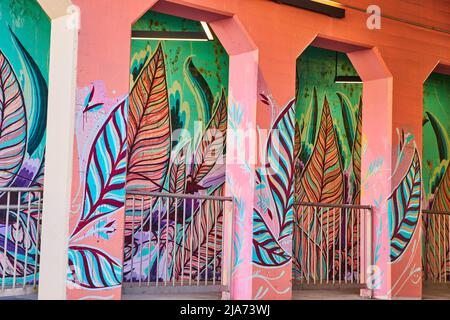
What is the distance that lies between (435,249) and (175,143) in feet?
14.5

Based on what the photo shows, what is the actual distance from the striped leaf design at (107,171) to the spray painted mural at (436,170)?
18.7 ft

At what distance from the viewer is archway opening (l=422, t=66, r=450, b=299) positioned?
10852mm

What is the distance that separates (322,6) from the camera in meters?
8.32

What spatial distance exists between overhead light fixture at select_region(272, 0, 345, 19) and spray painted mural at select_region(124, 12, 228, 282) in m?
1.69

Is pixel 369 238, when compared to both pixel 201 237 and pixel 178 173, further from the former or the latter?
pixel 178 173

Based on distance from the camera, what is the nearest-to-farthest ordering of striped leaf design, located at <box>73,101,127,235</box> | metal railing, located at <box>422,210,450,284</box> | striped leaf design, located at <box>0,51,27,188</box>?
1. striped leaf design, located at <box>73,101,127,235</box>
2. striped leaf design, located at <box>0,51,27,188</box>
3. metal railing, located at <box>422,210,450,284</box>

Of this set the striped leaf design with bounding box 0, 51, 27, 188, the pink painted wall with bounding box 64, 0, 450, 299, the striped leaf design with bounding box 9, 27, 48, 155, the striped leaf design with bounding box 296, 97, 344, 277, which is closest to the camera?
the pink painted wall with bounding box 64, 0, 450, 299

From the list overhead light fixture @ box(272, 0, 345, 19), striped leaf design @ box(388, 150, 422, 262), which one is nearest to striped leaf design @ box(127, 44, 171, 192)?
overhead light fixture @ box(272, 0, 345, 19)

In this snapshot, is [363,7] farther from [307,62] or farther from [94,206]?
[94,206]

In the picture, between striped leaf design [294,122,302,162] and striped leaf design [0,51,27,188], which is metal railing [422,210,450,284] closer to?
striped leaf design [294,122,302,162]

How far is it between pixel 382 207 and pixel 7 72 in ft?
15.0

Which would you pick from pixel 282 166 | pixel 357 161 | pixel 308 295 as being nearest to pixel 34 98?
pixel 282 166

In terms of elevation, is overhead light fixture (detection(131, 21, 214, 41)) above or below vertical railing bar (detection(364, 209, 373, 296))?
above
